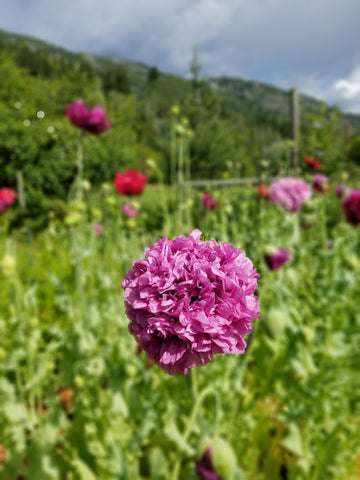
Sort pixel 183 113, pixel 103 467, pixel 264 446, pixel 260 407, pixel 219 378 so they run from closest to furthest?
1. pixel 103 467
2. pixel 219 378
3. pixel 264 446
4. pixel 260 407
5. pixel 183 113

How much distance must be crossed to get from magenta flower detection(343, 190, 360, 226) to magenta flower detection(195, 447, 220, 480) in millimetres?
1275

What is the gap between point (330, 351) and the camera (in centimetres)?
135

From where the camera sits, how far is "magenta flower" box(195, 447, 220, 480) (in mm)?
576

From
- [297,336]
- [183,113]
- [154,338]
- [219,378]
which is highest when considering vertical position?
[183,113]

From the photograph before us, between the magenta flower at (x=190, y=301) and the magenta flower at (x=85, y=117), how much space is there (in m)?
1.23

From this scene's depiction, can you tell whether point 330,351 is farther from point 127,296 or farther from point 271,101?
point 271,101

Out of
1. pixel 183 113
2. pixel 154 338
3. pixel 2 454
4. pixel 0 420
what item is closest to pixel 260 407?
pixel 0 420

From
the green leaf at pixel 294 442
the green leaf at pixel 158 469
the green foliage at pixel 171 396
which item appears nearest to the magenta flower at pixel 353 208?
the green foliage at pixel 171 396

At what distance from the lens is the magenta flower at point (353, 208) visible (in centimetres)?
159

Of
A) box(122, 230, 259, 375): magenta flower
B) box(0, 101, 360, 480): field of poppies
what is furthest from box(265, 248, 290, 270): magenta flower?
box(122, 230, 259, 375): magenta flower

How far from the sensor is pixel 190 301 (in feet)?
0.87

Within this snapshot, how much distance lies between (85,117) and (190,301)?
4.13ft

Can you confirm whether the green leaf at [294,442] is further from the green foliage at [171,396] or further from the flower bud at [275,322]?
the flower bud at [275,322]

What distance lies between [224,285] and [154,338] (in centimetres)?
6
